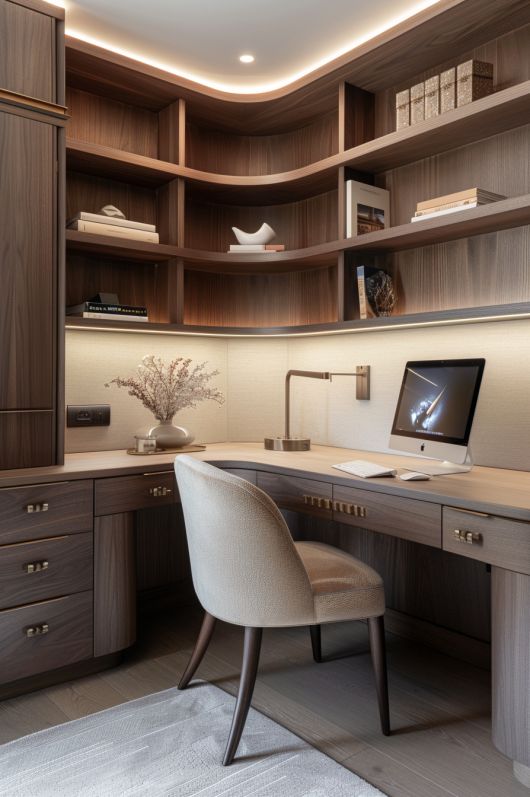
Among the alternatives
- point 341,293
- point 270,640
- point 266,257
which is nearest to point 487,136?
point 341,293

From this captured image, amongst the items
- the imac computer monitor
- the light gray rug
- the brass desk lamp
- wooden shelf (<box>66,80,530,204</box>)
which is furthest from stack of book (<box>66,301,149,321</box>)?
the light gray rug

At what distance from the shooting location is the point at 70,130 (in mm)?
2877

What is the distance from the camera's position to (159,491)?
7.97 ft

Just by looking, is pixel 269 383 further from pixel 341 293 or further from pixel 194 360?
pixel 341 293

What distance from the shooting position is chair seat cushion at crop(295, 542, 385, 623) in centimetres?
180

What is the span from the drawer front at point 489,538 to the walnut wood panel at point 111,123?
93.9 inches

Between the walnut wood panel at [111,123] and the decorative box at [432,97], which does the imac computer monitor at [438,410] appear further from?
the walnut wood panel at [111,123]

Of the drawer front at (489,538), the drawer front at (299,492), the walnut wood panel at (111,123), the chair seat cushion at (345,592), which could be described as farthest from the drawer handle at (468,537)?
the walnut wood panel at (111,123)

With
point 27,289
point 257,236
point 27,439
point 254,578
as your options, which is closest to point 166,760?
point 254,578

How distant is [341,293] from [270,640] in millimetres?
1559

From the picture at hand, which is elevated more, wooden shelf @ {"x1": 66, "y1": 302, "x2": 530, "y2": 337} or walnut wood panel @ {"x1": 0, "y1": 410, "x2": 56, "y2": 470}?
wooden shelf @ {"x1": 66, "y1": 302, "x2": 530, "y2": 337}

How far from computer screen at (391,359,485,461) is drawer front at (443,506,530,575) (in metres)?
0.44

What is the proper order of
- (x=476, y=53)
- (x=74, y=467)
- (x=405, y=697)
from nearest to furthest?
(x=405, y=697), (x=74, y=467), (x=476, y=53)

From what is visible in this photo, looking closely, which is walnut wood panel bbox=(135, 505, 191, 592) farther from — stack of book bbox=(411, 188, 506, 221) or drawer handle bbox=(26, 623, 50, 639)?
stack of book bbox=(411, 188, 506, 221)
